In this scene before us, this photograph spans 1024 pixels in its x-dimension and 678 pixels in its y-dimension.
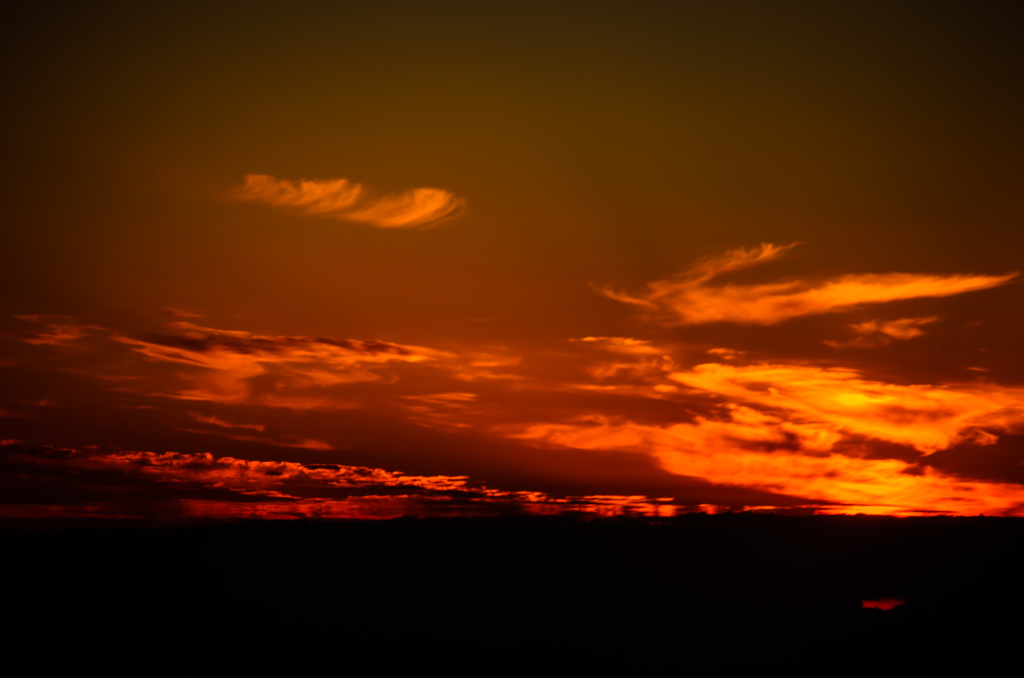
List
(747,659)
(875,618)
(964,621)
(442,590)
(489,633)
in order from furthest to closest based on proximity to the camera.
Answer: (442,590) → (489,633) → (747,659) → (875,618) → (964,621)

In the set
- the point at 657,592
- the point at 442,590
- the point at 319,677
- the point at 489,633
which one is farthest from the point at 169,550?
the point at 657,592

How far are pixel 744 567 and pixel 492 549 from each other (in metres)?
26.7

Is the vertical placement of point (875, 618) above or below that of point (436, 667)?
above

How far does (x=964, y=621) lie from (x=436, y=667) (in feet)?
155

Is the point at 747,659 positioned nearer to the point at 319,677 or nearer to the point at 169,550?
the point at 319,677

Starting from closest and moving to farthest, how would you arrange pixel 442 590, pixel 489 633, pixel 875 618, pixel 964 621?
pixel 964 621, pixel 875 618, pixel 489 633, pixel 442 590

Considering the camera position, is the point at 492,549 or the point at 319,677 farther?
the point at 492,549

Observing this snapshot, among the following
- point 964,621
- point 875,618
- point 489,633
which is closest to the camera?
point 964,621

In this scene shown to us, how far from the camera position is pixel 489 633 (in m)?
82.5

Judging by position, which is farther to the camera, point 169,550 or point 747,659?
point 169,550

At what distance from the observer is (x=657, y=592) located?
285 feet

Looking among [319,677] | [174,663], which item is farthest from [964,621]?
[174,663]

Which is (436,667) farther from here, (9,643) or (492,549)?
(9,643)

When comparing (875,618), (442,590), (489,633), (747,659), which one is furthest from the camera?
(442,590)
